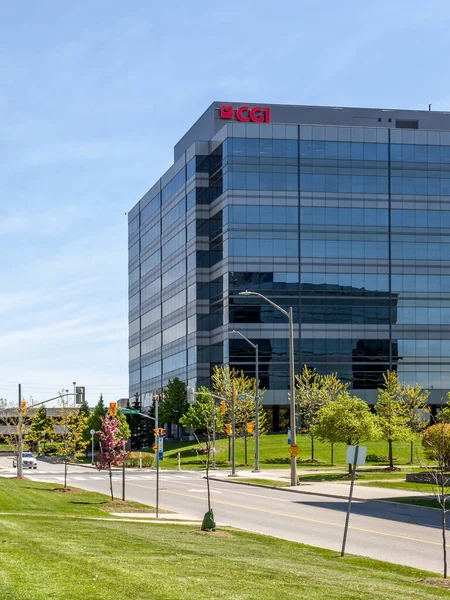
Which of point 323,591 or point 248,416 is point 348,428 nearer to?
point 248,416

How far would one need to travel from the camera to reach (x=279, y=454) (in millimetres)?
80688

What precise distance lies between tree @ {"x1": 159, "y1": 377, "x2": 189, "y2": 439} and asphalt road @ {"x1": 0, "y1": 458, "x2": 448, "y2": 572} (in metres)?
52.6

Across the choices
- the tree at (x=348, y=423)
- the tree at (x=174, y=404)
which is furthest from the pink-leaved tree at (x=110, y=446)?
the tree at (x=174, y=404)

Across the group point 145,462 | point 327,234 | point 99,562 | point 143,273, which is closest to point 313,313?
point 327,234

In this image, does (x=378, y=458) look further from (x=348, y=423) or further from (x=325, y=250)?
(x=325, y=250)

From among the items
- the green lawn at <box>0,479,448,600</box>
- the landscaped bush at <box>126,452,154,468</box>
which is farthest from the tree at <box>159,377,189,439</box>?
the green lawn at <box>0,479,448,600</box>

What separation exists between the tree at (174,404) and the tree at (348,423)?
4609 cm

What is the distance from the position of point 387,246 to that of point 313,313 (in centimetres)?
1125

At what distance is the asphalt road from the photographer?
23266mm

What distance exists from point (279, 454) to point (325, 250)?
90.3 ft

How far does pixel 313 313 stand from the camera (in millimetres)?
99188

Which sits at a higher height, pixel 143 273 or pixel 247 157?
pixel 247 157

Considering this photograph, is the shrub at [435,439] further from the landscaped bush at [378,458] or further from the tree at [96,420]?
the tree at [96,420]

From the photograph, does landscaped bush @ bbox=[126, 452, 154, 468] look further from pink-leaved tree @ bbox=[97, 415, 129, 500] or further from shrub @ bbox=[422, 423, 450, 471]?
pink-leaved tree @ bbox=[97, 415, 129, 500]
